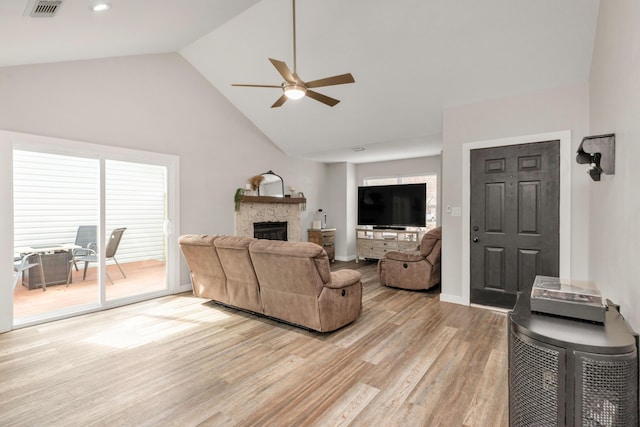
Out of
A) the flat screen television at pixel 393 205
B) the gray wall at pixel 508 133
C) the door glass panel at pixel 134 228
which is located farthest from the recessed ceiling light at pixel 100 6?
the flat screen television at pixel 393 205

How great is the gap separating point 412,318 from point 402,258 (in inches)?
55.8

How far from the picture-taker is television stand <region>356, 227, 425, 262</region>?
6590 millimetres

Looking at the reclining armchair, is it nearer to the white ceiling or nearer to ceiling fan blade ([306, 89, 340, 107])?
the white ceiling

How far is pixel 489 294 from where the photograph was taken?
401 centimetres

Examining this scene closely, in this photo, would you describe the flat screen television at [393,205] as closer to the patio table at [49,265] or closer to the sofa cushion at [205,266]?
the sofa cushion at [205,266]

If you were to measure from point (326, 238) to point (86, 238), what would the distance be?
4682 mm

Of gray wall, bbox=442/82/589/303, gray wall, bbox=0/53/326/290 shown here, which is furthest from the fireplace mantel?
gray wall, bbox=442/82/589/303

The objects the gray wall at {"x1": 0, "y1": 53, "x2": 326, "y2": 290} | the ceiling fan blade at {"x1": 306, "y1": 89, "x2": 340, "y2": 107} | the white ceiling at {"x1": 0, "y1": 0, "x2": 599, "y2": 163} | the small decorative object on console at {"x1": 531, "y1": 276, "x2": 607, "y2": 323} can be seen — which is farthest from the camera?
the gray wall at {"x1": 0, "y1": 53, "x2": 326, "y2": 290}

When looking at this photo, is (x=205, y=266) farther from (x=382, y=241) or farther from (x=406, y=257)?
(x=382, y=241)

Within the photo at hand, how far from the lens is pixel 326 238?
293 inches

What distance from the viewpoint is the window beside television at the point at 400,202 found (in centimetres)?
657

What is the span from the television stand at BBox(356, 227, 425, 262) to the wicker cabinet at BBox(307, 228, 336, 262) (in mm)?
610

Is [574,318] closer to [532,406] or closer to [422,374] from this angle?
[532,406]

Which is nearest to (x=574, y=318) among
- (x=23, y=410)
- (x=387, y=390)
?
(x=387, y=390)
